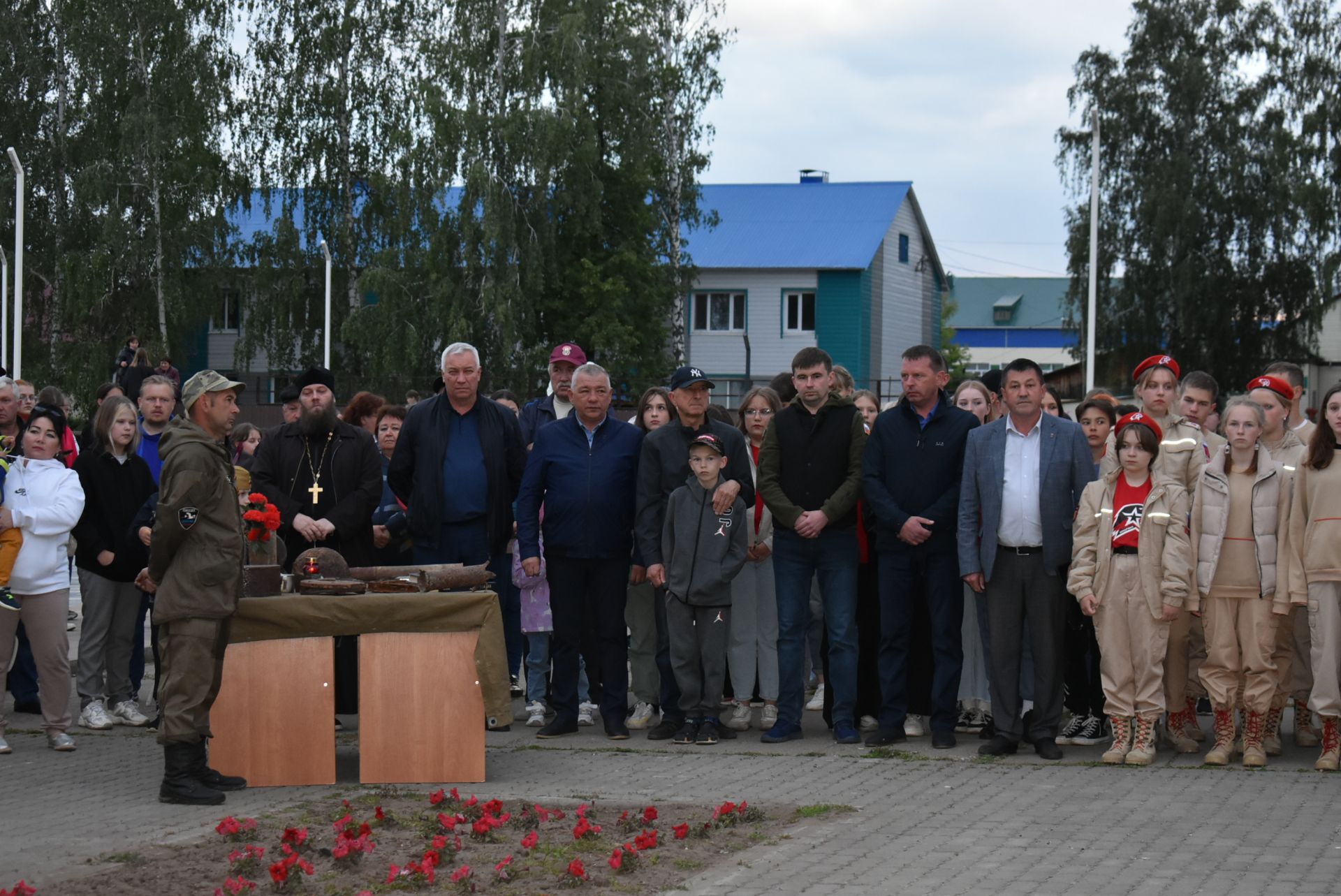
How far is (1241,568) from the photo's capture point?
8.35 m

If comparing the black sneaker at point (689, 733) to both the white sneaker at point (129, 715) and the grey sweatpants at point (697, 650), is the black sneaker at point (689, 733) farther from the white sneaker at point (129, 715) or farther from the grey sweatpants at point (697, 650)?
the white sneaker at point (129, 715)

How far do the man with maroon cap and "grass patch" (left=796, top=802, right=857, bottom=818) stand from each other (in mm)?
3959

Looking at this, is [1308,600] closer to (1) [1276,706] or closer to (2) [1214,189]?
(1) [1276,706]

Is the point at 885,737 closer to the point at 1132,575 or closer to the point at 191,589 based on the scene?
the point at 1132,575

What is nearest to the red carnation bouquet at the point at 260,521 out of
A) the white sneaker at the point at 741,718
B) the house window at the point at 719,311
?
the white sneaker at the point at 741,718

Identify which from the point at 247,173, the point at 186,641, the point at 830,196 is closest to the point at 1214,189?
the point at 830,196

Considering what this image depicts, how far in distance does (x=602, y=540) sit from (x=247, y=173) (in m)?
32.5

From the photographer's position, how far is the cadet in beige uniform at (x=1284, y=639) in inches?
336

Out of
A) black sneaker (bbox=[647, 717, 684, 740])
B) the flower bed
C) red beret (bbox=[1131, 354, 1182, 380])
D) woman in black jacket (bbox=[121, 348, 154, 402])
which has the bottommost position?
black sneaker (bbox=[647, 717, 684, 740])

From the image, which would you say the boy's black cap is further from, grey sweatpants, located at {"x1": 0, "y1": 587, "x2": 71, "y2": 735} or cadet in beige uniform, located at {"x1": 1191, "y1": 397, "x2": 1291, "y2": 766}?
grey sweatpants, located at {"x1": 0, "y1": 587, "x2": 71, "y2": 735}

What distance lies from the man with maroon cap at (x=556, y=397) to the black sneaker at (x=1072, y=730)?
12.6ft

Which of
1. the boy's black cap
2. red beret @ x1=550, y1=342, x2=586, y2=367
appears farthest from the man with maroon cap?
the boy's black cap

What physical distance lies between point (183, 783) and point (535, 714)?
8.87ft

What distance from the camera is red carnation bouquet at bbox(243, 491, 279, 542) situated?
8.24 meters
